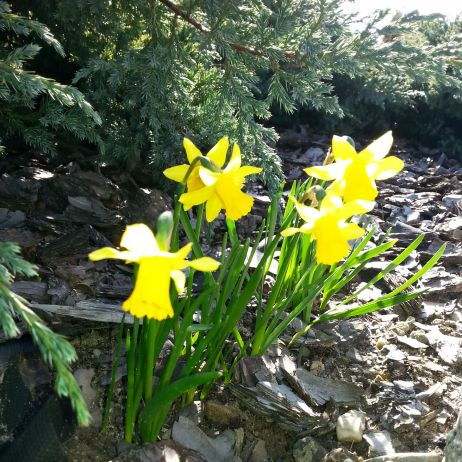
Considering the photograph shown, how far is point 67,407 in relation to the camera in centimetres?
150

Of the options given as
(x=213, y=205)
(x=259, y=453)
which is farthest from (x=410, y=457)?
(x=213, y=205)

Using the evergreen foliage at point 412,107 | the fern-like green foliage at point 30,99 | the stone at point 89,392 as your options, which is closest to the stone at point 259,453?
the stone at point 89,392

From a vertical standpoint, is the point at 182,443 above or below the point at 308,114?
below

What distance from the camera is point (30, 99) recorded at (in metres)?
2.21

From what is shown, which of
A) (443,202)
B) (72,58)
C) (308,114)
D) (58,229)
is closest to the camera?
(58,229)

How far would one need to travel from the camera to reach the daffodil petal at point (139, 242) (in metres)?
1.09

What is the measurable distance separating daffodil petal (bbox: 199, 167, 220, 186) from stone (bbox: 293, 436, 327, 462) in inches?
33.2

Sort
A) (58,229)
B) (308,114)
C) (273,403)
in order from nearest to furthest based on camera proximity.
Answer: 1. (273,403)
2. (58,229)
3. (308,114)

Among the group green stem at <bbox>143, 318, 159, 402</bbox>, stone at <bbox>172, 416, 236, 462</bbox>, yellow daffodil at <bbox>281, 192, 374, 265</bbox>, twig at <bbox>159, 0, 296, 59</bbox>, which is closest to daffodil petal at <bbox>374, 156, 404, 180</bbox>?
yellow daffodil at <bbox>281, 192, 374, 265</bbox>

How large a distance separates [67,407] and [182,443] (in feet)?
1.12

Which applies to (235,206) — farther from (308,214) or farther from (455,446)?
(455,446)

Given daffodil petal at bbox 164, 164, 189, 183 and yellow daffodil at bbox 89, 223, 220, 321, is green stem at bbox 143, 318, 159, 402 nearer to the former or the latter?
yellow daffodil at bbox 89, 223, 220, 321

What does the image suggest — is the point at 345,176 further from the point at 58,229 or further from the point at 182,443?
the point at 58,229

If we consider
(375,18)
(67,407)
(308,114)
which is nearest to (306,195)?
(67,407)
